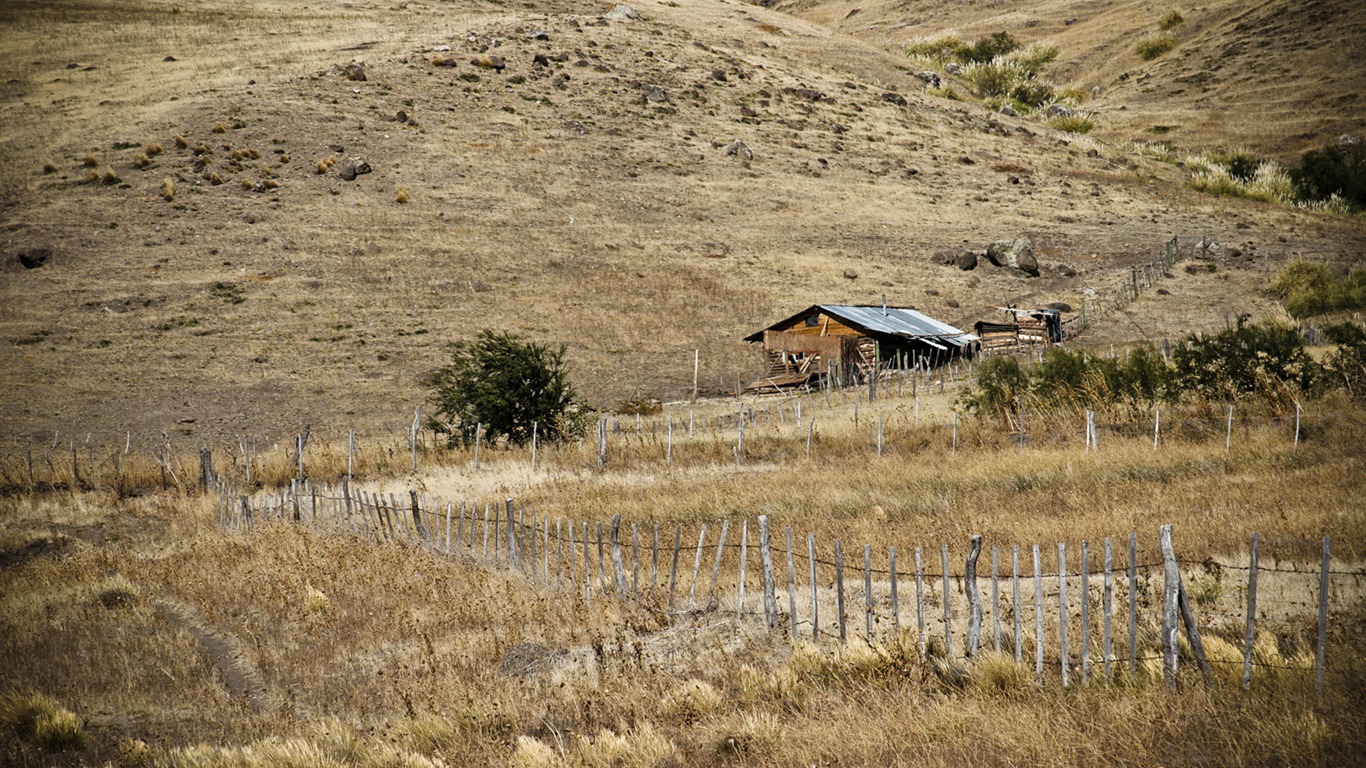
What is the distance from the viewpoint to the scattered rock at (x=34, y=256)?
50.7 m

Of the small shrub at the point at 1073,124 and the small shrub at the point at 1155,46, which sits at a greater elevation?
the small shrub at the point at 1155,46

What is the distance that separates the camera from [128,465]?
30.3 m

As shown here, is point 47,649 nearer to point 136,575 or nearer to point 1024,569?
point 136,575

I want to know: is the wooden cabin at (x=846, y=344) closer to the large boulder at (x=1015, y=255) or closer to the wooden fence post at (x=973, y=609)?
the large boulder at (x=1015, y=255)

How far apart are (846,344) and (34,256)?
4145cm

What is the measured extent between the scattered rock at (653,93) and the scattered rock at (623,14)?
18565 millimetres

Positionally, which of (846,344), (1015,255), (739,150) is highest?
(739,150)

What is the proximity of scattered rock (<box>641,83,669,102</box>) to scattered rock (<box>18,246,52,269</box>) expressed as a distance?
1729 inches

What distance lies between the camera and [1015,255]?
6056 cm

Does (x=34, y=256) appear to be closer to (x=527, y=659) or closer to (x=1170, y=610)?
(x=527, y=659)

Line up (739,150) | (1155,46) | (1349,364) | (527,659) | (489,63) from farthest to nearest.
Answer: (1155,46), (489,63), (739,150), (1349,364), (527,659)

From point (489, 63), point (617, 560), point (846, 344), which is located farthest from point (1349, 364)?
point (489, 63)

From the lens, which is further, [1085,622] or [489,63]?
[489,63]

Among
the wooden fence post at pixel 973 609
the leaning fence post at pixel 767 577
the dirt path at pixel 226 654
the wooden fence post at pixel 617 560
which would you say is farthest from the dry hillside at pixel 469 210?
the wooden fence post at pixel 973 609
